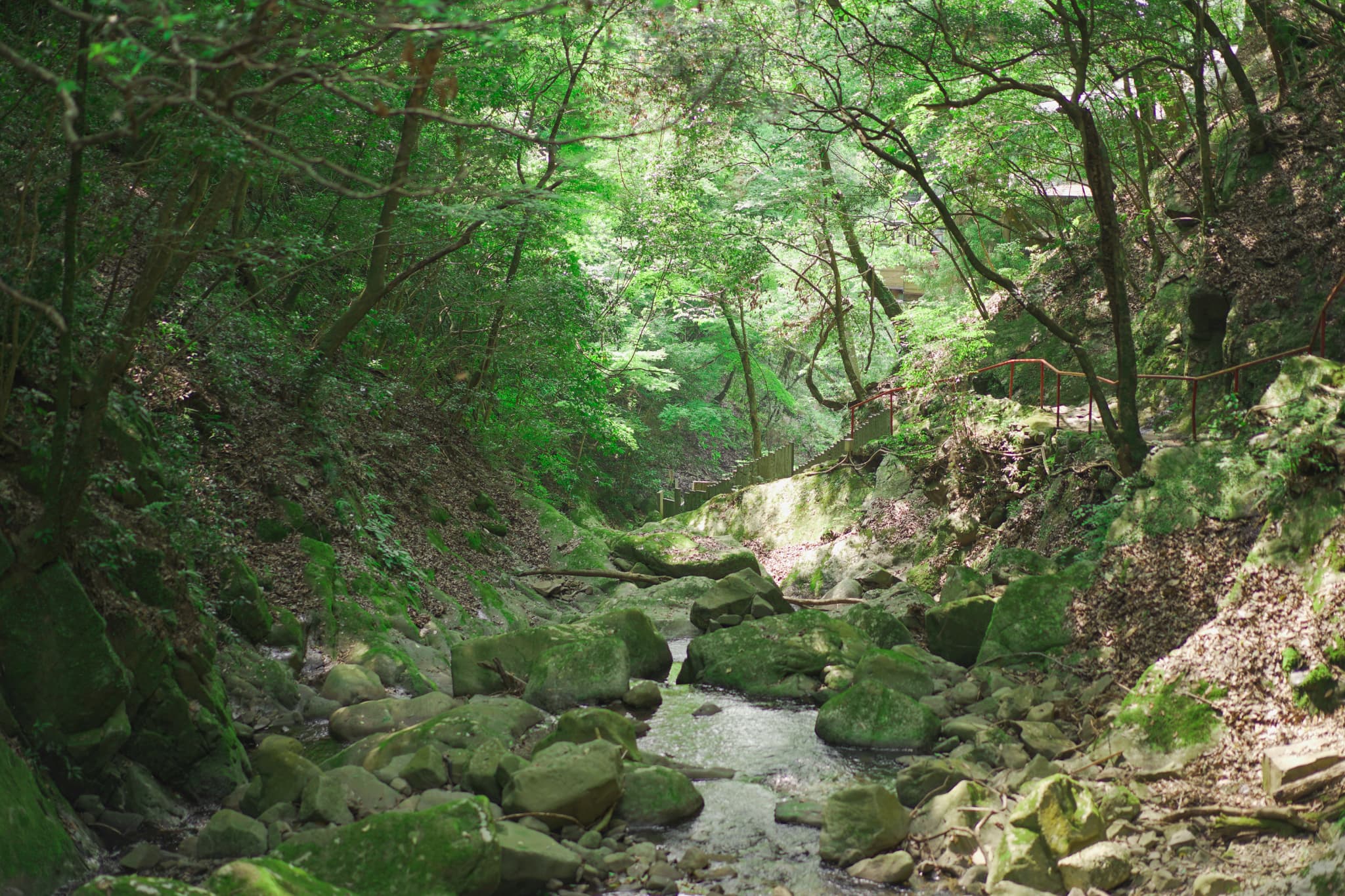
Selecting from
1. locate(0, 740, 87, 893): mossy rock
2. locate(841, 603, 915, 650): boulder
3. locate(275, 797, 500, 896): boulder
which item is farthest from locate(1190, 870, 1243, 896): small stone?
locate(841, 603, 915, 650): boulder

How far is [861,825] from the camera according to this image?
5.10 m

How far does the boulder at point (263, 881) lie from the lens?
3480 millimetres

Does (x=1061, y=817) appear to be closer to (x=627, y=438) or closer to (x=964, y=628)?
(x=964, y=628)

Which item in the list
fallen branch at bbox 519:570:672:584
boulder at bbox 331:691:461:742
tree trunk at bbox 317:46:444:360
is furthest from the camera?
fallen branch at bbox 519:570:672:584

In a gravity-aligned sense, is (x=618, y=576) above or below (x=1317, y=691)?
above

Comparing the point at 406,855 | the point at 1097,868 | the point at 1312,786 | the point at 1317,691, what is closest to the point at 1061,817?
the point at 1097,868

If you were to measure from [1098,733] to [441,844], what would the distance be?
4.23m

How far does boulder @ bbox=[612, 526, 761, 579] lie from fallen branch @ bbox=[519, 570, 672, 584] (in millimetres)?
308

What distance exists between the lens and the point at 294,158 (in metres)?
2.96

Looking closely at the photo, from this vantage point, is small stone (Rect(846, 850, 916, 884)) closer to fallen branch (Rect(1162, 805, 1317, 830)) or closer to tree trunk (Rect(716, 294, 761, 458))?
fallen branch (Rect(1162, 805, 1317, 830))

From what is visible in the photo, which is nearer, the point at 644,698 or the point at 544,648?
the point at 644,698

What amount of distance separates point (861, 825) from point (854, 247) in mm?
13753

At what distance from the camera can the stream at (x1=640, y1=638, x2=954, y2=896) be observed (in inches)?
193

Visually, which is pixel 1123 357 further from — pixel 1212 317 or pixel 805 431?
pixel 805 431
